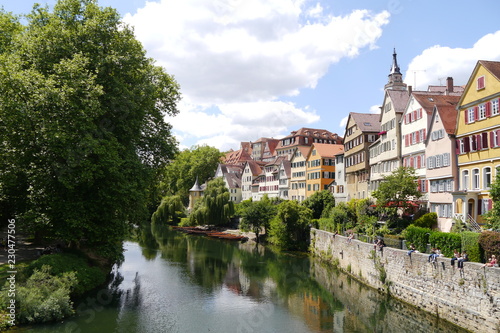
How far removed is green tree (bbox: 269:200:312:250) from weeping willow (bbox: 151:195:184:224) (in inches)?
1255

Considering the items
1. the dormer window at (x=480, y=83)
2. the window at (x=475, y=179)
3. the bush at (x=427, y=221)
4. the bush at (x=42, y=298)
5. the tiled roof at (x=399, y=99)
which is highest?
the tiled roof at (x=399, y=99)

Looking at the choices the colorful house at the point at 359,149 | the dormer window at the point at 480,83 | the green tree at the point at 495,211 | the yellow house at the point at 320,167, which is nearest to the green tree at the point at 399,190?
the dormer window at the point at 480,83

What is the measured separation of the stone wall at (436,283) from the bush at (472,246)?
1328 millimetres

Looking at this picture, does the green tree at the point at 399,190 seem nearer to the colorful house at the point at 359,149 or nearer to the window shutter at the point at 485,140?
the window shutter at the point at 485,140

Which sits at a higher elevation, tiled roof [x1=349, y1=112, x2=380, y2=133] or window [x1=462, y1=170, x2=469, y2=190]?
tiled roof [x1=349, y1=112, x2=380, y2=133]

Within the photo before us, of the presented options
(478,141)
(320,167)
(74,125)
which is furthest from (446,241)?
(320,167)

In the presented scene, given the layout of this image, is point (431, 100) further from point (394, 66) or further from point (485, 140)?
point (394, 66)

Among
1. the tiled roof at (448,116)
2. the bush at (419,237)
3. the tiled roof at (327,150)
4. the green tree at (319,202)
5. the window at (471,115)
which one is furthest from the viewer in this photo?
the tiled roof at (327,150)

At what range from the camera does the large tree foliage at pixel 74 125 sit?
20.8 m

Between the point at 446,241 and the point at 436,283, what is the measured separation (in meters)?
2.81

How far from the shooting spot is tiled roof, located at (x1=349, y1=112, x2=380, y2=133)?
4666cm

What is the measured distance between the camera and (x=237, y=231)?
61312mm

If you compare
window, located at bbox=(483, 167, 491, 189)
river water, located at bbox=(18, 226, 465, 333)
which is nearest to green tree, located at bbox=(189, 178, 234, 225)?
river water, located at bbox=(18, 226, 465, 333)

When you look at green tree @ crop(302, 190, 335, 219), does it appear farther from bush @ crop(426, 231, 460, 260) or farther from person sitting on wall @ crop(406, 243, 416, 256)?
bush @ crop(426, 231, 460, 260)
